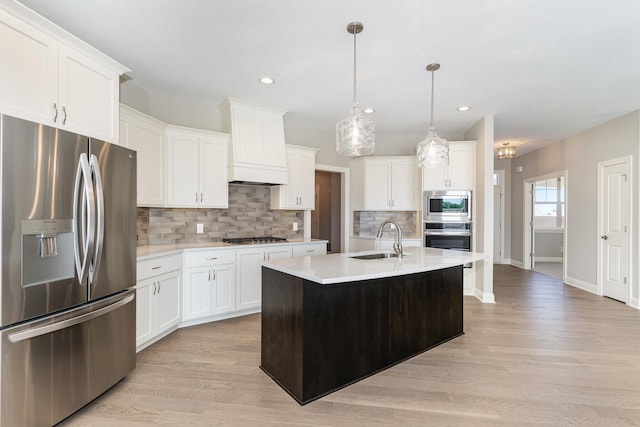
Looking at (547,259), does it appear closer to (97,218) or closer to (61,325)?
(97,218)

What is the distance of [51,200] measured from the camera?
1.73 meters

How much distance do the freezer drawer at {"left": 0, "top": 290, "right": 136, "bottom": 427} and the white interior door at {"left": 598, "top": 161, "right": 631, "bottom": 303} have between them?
6.12 metres

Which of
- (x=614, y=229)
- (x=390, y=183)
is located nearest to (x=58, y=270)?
(x=390, y=183)

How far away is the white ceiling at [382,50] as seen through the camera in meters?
2.13

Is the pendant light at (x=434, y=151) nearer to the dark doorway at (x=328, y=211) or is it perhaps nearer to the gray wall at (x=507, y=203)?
the dark doorway at (x=328, y=211)

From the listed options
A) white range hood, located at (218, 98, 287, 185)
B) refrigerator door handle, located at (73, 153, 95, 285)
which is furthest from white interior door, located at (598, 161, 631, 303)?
refrigerator door handle, located at (73, 153, 95, 285)

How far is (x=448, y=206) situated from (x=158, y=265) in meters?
4.06

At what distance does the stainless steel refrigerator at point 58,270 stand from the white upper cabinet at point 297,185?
229 centimetres

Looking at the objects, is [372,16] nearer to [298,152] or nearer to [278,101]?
[278,101]

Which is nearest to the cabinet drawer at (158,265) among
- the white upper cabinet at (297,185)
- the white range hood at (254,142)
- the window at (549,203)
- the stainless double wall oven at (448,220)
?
the white range hood at (254,142)

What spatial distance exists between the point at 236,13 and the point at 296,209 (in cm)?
275

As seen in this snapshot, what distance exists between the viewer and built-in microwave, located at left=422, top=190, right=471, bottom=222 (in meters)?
4.82

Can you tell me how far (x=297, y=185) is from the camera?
177 inches

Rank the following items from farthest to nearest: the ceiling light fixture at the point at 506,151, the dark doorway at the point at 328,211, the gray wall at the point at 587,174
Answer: the dark doorway at the point at 328,211, the ceiling light fixture at the point at 506,151, the gray wall at the point at 587,174
